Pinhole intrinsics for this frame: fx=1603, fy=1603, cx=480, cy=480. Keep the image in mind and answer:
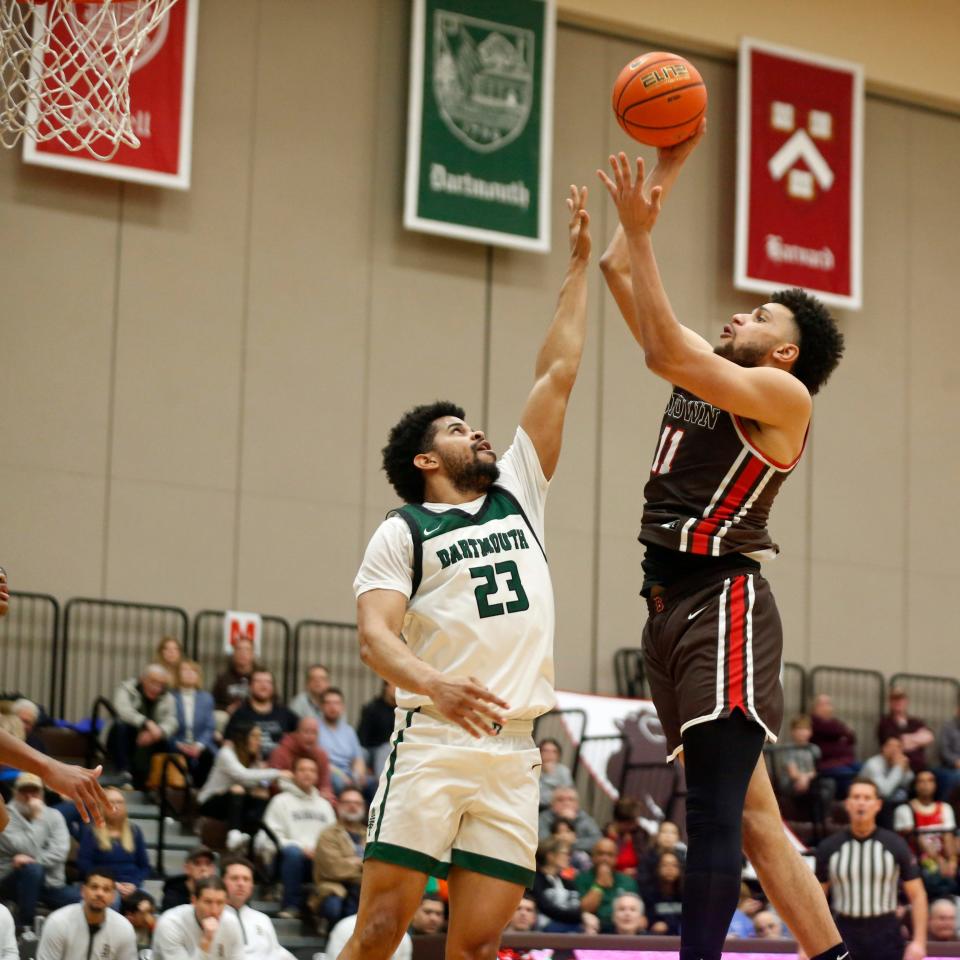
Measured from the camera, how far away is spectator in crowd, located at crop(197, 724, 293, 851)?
40.4 ft

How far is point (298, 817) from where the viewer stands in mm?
12117

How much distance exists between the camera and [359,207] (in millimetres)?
16234

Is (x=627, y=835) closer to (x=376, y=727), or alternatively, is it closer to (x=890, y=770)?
(x=376, y=727)

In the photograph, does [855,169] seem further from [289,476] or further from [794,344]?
[794,344]

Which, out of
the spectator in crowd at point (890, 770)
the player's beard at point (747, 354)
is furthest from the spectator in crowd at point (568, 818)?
the player's beard at point (747, 354)

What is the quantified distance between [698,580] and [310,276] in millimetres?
11167

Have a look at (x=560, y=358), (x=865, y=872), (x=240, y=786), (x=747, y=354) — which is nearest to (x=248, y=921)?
(x=240, y=786)

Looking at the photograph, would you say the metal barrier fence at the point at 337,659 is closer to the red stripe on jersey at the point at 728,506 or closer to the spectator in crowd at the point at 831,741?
the spectator in crowd at the point at 831,741

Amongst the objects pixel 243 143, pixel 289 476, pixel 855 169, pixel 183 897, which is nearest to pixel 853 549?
pixel 855 169

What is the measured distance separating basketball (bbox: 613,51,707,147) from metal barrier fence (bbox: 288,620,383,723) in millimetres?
10122

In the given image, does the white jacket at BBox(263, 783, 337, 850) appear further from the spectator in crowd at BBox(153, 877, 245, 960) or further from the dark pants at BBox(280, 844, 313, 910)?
the spectator in crowd at BBox(153, 877, 245, 960)

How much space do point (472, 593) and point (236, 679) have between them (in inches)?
357

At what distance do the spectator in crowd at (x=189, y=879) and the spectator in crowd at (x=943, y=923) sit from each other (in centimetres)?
566

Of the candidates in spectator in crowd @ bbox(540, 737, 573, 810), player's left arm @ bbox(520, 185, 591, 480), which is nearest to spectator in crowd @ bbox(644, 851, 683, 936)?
spectator in crowd @ bbox(540, 737, 573, 810)
